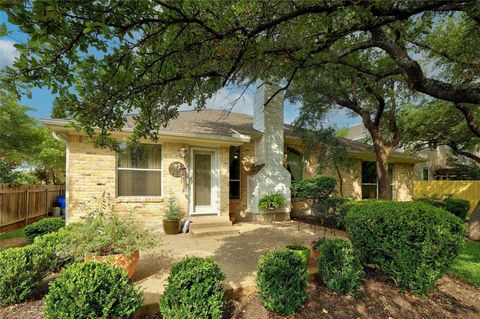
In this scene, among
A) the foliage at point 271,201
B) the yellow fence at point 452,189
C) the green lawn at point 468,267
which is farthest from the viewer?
the yellow fence at point 452,189

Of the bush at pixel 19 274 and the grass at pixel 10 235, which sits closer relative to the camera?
the bush at pixel 19 274

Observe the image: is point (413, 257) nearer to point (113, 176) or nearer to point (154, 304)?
point (154, 304)

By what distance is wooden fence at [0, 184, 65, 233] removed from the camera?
8.44 metres

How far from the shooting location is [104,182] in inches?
274

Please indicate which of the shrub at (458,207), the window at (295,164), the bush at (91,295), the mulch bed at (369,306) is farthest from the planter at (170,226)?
the shrub at (458,207)

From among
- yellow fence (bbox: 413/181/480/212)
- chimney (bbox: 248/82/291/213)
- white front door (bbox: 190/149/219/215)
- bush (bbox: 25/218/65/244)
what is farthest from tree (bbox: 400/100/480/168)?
bush (bbox: 25/218/65/244)

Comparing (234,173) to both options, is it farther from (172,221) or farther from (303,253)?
(303,253)

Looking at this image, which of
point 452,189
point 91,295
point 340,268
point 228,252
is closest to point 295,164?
point 228,252

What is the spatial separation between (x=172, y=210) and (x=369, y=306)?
18.5 ft

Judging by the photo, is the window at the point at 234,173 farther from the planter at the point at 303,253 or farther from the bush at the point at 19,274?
the bush at the point at 19,274

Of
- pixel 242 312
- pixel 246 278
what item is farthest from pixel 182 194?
pixel 242 312

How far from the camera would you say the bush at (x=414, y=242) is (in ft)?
11.6

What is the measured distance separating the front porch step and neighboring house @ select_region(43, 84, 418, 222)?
1.49 feet

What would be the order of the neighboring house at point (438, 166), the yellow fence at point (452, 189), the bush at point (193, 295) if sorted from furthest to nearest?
the neighboring house at point (438, 166) → the yellow fence at point (452, 189) → the bush at point (193, 295)
